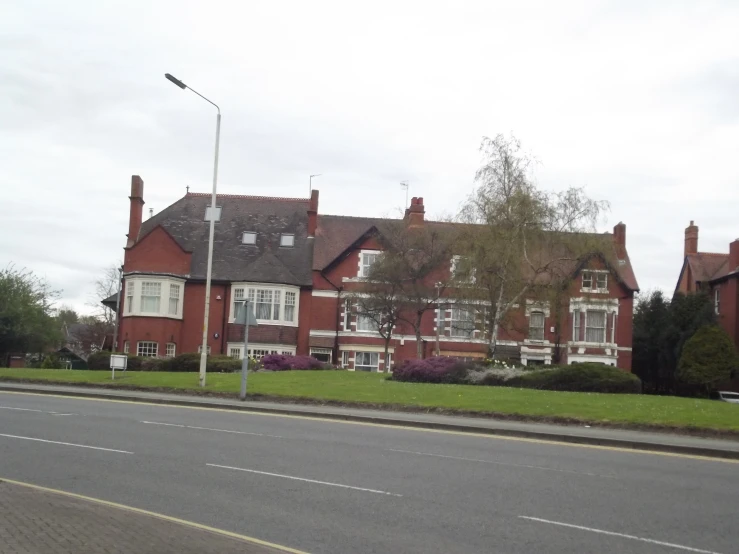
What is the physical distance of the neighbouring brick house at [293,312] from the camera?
48812mm

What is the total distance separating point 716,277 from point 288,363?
33258 millimetres

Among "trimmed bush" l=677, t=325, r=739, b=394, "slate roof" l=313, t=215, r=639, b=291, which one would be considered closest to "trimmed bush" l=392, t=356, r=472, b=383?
"slate roof" l=313, t=215, r=639, b=291

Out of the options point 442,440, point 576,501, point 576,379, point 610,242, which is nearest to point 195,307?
point 610,242

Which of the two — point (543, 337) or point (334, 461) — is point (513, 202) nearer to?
point (543, 337)

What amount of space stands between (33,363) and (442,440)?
4697 cm

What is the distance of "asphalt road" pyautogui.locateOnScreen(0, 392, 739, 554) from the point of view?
8.73m

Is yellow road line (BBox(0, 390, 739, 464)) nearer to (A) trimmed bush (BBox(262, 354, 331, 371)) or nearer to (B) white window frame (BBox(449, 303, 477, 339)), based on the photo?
(A) trimmed bush (BBox(262, 354, 331, 371))

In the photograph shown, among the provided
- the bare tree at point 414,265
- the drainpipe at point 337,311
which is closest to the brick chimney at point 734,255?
the bare tree at point 414,265

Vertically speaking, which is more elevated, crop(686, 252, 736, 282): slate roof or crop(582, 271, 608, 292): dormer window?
crop(686, 252, 736, 282): slate roof

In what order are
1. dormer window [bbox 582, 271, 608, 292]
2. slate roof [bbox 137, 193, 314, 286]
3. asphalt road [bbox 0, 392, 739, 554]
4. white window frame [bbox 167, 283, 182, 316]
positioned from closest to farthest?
asphalt road [bbox 0, 392, 739, 554], dormer window [bbox 582, 271, 608, 292], white window frame [bbox 167, 283, 182, 316], slate roof [bbox 137, 193, 314, 286]

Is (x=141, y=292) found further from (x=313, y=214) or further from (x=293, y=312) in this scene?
(x=313, y=214)

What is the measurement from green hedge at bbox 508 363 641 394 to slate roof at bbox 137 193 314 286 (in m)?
23.7

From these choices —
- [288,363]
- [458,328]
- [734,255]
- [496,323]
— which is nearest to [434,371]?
[496,323]

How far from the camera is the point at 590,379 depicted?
2822cm
